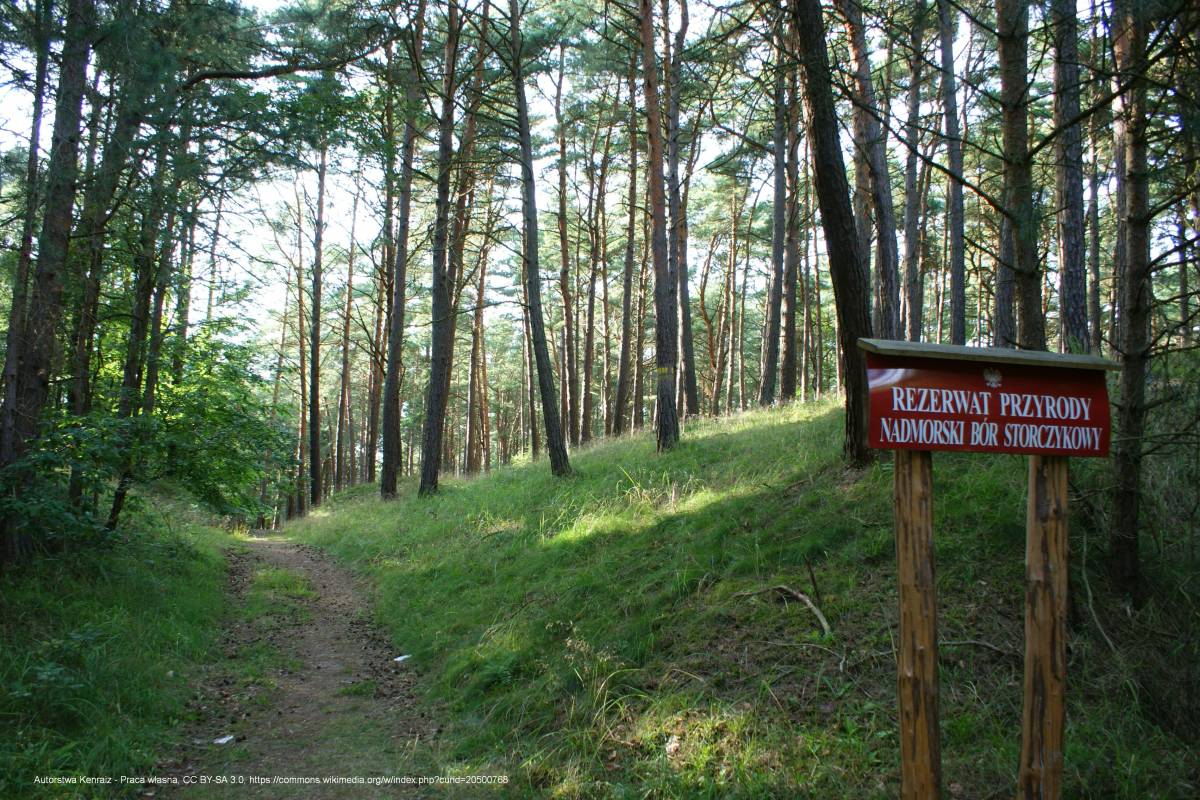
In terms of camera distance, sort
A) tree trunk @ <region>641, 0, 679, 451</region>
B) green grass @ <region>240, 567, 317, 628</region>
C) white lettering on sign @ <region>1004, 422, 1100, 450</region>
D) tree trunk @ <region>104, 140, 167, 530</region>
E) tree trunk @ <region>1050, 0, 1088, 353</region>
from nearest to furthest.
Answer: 1. white lettering on sign @ <region>1004, 422, 1100, 450</region>
2. tree trunk @ <region>104, 140, 167, 530</region>
3. tree trunk @ <region>1050, 0, 1088, 353</region>
4. green grass @ <region>240, 567, 317, 628</region>
5. tree trunk @ <region>641, 0, 679, 451</region>

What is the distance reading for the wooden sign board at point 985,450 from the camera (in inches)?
110

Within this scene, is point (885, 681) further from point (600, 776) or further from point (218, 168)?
A: point (218, 168)

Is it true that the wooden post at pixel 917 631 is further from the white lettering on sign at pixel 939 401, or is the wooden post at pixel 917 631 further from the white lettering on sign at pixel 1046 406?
the white lettering on sign at pixel 1046 406

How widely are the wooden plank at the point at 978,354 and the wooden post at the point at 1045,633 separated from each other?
1.44 feet

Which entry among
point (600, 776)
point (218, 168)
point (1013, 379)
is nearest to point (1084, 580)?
point (1013, 379)

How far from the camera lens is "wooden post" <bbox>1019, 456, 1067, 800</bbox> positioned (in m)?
2.86

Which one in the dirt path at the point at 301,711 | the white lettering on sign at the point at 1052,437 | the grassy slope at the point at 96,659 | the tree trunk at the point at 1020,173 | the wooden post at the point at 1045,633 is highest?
the tree trunk at the point at 1020,173

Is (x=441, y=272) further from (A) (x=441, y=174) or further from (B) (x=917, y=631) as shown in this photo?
(B) (x=917, y=631)

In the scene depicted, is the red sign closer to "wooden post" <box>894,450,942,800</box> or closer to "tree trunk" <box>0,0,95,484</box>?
"wooden post" <box>894,450,942,800</box>

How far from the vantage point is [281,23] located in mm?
13359

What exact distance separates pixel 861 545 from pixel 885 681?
1483 mm

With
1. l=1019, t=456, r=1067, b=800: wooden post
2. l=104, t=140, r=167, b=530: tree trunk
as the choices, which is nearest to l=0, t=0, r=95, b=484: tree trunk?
l=104, t=140, r=167, b=530: tree trunk

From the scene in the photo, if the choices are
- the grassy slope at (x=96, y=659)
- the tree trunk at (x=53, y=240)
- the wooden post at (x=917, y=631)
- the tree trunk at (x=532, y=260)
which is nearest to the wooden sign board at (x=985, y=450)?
the wooden post at (x=917, y=631)

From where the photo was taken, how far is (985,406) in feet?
9.52
